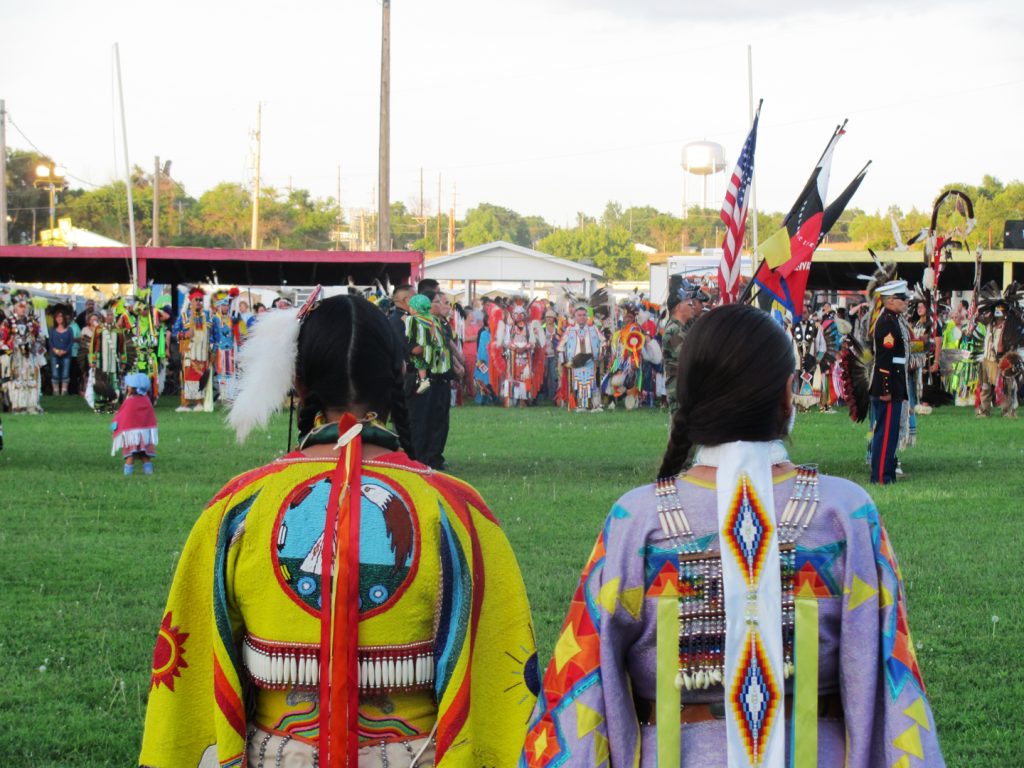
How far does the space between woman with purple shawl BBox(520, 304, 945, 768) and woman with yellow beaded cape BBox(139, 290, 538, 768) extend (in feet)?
0.91

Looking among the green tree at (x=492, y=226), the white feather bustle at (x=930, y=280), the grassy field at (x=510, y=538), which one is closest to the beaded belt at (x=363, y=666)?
the grassy field at (x=510, y=538)

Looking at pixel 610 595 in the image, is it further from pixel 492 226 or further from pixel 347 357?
pixel 492 226

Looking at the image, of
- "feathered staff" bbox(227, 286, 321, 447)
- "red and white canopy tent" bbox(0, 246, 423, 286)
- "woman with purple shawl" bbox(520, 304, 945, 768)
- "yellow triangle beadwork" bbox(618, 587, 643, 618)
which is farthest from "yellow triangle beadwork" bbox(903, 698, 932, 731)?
"red and white canopy tent" bbox(0, 246, 423, 286)

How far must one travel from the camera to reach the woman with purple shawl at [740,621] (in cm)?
232

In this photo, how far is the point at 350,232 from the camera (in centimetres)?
8675

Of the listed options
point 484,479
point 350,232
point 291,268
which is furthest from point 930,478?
point 350,232

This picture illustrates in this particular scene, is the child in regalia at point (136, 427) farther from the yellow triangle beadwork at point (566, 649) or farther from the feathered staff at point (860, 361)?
the yellow triangle beadwork at point (566, 649)

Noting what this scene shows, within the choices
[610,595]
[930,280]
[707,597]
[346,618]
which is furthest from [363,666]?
[930,280]

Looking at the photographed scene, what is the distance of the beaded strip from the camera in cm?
235

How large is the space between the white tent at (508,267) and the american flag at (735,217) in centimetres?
2994

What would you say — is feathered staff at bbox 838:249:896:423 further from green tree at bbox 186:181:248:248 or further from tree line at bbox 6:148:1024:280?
green tree at bbox 186:181:248:248

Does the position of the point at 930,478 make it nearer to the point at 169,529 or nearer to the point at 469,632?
the point at 169,529

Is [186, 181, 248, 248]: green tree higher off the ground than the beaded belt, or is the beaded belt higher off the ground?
[186, 181, 248, 248]: green tree

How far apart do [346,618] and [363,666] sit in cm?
10
